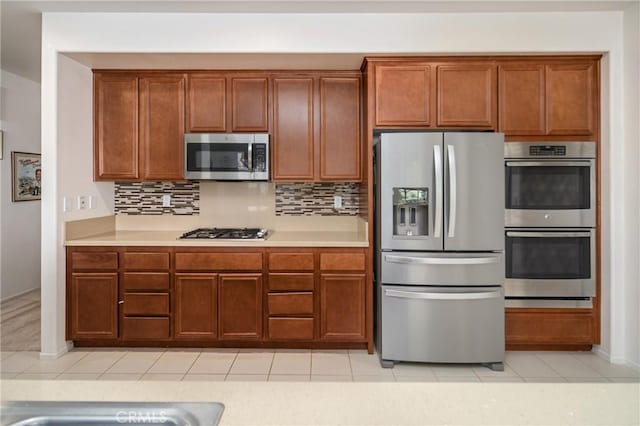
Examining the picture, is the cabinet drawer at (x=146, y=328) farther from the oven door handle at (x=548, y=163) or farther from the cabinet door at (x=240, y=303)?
the oven door handle at (x=548, y=163)

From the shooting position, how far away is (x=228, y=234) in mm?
3686

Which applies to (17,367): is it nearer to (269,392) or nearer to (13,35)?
(13,35)

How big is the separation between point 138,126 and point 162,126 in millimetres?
209

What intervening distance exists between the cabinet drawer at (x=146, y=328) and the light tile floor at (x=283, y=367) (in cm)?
13

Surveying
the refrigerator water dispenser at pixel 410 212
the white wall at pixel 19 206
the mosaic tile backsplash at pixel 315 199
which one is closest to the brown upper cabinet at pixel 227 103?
the mosaic tile backsplash at pixel 315 199

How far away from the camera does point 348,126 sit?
147 inches

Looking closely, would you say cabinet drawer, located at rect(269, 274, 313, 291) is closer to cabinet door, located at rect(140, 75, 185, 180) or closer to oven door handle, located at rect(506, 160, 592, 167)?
cabinet door, located at rect(140, 75, 185, 180)

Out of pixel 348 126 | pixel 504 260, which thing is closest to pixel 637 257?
pixel 504 260

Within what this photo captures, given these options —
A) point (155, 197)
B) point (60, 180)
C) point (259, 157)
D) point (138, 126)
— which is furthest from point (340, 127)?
point (60, 180)

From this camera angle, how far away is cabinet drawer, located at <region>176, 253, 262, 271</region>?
3422 mm

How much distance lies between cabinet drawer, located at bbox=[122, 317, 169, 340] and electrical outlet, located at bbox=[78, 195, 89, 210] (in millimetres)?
1009

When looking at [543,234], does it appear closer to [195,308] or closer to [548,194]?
[548,194]

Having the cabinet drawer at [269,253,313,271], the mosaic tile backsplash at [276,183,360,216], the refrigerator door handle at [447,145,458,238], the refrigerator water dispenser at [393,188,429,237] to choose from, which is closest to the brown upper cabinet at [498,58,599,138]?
the refrigerator door handle at [447,145,458,238]

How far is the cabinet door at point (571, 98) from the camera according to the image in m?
3.36
